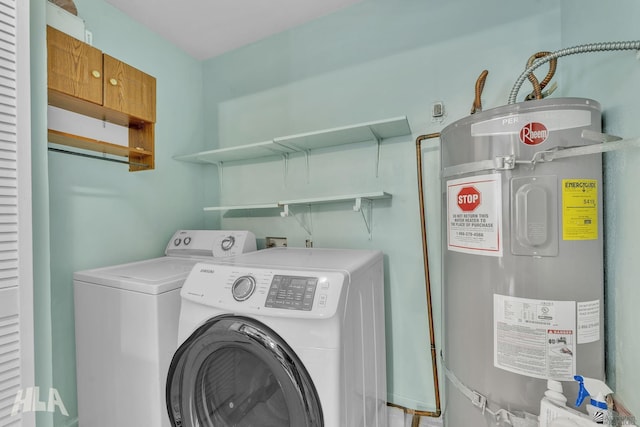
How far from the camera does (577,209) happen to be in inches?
35.7

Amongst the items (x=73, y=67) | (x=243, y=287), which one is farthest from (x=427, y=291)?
(x=73, y=67)

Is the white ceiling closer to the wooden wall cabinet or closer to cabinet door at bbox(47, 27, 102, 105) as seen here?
the wooden wall cabinet

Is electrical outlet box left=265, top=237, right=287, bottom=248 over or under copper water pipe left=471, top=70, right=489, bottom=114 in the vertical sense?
under

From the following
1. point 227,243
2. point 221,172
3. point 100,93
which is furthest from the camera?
point 221,172

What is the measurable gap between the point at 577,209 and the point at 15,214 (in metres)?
1.94

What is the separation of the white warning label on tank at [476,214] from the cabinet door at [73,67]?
184cm

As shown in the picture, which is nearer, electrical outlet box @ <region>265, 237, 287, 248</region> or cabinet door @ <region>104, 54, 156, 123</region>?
cabinet door @ <region>104, 54, 156, 123</region>

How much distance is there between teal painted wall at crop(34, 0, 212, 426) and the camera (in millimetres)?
1573

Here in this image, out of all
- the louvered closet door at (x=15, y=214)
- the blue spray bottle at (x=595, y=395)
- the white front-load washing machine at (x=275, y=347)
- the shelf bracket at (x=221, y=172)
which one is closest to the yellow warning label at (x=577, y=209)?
the blue spray bottle at (x=595, y=395)

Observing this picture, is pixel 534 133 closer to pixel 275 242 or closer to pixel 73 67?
pixel 275 242

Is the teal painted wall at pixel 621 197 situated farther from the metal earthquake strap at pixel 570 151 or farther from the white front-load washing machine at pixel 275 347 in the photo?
the white front-load washing machine at pixel 275 347

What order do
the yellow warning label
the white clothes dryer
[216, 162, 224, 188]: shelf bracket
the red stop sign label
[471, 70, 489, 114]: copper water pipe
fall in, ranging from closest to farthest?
the yellow warning label < the red stop sign label < the white clothes dryer < [471, 70, 489, 114]: copper water pipe < [216, 162, 224, 188]: shelf bracket

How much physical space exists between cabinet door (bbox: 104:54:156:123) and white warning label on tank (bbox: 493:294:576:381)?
208cm

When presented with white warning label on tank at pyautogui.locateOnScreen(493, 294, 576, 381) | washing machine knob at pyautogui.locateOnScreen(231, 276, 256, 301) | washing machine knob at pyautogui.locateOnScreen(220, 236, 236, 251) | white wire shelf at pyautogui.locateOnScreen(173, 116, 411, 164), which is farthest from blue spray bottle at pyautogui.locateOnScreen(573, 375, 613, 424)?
washing machine knob at pyautogui.locateOnScreen(220, 236, 236, 251)
